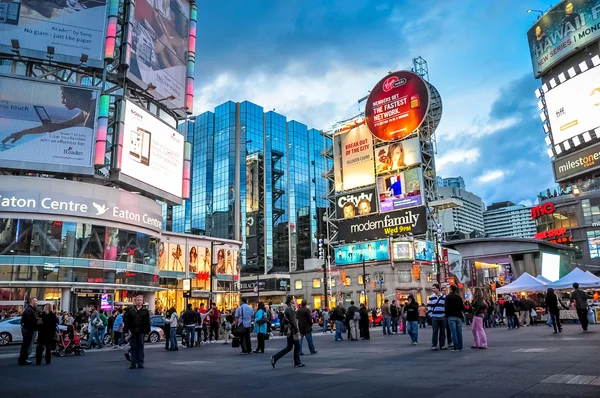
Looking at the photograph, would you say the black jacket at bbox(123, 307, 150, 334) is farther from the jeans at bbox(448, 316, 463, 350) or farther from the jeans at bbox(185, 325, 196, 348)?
the jeans at bbox(448, 316, 463, 350)

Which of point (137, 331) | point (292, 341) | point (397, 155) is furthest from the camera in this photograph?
point (397, 155)

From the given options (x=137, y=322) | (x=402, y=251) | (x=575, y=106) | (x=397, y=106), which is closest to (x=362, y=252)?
(x=402, y=251)

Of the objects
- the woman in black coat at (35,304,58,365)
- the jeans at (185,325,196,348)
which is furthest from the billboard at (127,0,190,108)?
the woman in black coat at (35,304,58,365)

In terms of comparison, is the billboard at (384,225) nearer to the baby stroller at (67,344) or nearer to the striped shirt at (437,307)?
the striped shirt at (437,307)

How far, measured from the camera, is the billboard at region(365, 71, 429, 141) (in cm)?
4762

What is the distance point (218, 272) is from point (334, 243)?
63.0 feet

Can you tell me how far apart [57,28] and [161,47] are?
33.9 ft

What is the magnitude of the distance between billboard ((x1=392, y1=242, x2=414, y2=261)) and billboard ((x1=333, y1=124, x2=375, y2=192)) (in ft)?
30.8

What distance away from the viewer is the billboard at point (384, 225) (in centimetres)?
4588

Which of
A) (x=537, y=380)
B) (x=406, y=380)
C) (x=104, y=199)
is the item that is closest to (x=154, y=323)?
(x=104, y=199)

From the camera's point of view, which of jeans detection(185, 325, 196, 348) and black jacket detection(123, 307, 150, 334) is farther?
jeans detection(185, 325, 196, 348)

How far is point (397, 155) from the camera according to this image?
5069cm

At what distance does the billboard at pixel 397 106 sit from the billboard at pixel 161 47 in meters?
21.3

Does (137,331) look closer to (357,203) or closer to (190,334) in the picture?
(190,334)
